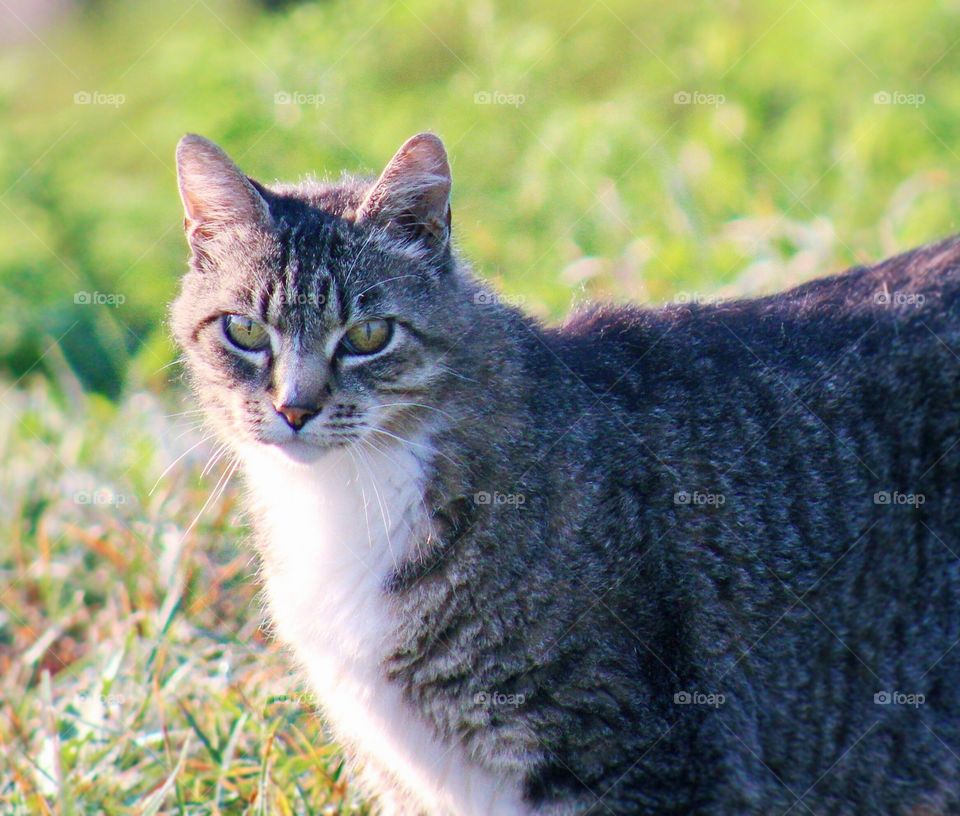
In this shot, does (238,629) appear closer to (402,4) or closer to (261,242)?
(261,242)

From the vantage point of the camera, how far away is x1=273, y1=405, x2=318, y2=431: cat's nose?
3.19 meters

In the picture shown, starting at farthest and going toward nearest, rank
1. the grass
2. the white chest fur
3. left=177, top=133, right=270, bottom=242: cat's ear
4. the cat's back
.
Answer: the grass, the cat's back, left=177, top=133, right=270, bottom=242: cat's ear, the white chest fur

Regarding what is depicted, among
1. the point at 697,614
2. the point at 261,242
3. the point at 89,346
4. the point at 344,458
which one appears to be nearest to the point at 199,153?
the point at 261,242

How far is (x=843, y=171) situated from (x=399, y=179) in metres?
4.38

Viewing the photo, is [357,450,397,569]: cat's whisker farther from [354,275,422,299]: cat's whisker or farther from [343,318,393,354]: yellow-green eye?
[354,275,422,299]: cat's whisker

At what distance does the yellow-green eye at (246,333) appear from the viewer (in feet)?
11.1

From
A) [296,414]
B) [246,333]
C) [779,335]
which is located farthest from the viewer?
[779,335]

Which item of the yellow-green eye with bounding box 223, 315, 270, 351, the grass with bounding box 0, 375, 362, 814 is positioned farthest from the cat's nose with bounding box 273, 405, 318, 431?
the grass with bounding box 0, 375, 362, 814

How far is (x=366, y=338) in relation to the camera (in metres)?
3.35

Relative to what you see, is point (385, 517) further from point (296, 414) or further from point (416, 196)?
point (416, 196)

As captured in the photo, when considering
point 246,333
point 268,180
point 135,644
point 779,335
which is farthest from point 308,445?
point 268,180

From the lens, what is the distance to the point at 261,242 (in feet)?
11.4

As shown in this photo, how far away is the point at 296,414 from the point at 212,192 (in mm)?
813

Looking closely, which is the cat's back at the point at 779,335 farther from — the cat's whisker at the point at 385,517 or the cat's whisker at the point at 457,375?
the cat's whisker at the point at 385,517
